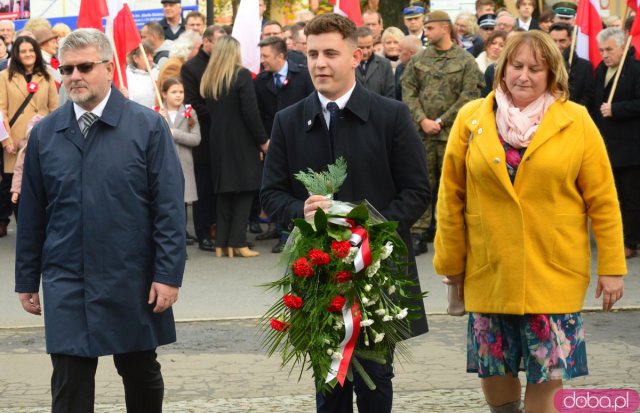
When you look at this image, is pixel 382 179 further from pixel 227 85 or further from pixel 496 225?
pixel 227 85

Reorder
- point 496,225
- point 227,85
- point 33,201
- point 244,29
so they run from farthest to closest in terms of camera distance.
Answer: point 244,29, point 227,85, point 33,201, point 496,225

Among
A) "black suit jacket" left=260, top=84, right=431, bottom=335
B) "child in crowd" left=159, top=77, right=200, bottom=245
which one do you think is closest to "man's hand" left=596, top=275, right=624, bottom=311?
"black suit jacket" left=260, top=84, right=431, bottom=335

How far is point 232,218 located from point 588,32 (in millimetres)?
4239

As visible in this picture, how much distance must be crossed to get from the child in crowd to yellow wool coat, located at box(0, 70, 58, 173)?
1.51 metres

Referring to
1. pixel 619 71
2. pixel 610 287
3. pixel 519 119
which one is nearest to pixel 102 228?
pixel 519 119

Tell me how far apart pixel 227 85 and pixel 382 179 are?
6.84 metres

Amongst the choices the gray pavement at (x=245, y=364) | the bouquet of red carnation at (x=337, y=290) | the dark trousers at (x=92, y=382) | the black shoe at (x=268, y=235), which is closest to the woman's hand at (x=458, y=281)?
the bouquet of red carnation at (x=337, y=290)

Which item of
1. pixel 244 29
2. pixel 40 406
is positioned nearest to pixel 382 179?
pixel 40 406

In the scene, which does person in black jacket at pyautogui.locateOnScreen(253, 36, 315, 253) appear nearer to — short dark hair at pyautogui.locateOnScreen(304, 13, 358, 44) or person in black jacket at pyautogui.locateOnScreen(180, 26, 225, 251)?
person in black jacket at pyautogui.locateOnScreen(180, 26, 225, 251)

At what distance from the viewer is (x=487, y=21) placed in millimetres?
15961

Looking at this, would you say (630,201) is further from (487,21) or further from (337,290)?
(337,290)

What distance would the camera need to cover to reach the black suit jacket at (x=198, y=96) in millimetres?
13133

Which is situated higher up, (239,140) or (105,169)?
(105,169)

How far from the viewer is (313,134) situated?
19.0 ft
